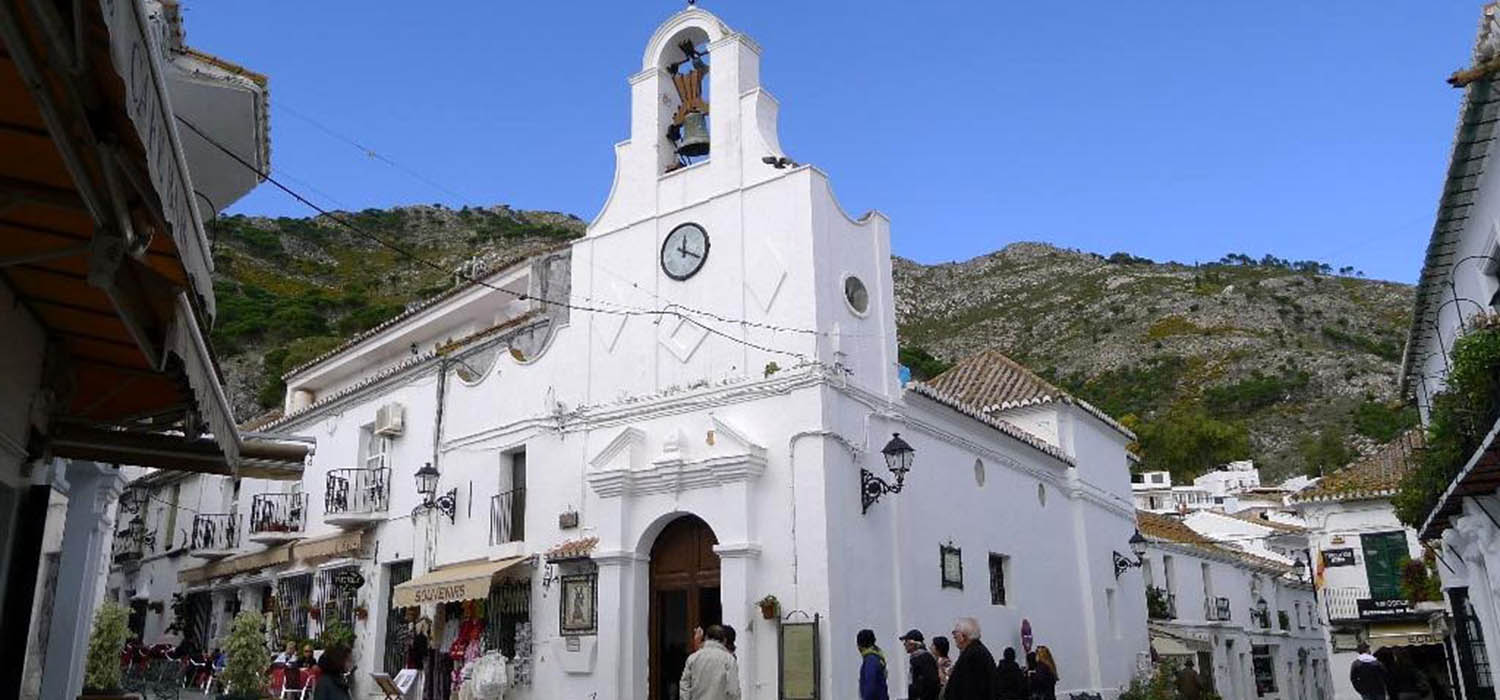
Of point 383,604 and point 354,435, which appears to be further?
point 354,435

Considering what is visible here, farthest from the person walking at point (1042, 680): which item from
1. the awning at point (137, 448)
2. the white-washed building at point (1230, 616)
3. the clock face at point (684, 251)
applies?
the white-washed building at point (1230, 616)

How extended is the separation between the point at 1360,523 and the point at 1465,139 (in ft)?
58.2

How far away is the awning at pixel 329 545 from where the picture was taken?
20.3 m

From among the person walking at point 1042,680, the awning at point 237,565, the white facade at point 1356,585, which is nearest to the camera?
the person walking at point 1042,680

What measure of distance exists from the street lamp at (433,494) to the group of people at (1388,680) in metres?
14.2

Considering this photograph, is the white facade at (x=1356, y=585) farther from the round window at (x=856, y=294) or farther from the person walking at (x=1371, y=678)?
the round window at (x=856, y=294)

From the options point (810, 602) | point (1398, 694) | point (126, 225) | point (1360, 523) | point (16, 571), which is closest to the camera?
point (126, 225)

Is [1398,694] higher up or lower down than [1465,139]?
lower down

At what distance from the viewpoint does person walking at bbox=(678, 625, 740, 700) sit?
9.40m

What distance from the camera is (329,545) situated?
2100 centimetres

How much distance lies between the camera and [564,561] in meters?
16.0

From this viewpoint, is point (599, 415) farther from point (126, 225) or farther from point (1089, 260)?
point (1089, 260)

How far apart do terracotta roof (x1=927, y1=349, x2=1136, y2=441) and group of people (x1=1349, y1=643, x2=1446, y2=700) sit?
753 centimetres

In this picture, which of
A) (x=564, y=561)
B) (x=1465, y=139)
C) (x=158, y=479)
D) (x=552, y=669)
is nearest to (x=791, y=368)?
(x=564, y=561)
